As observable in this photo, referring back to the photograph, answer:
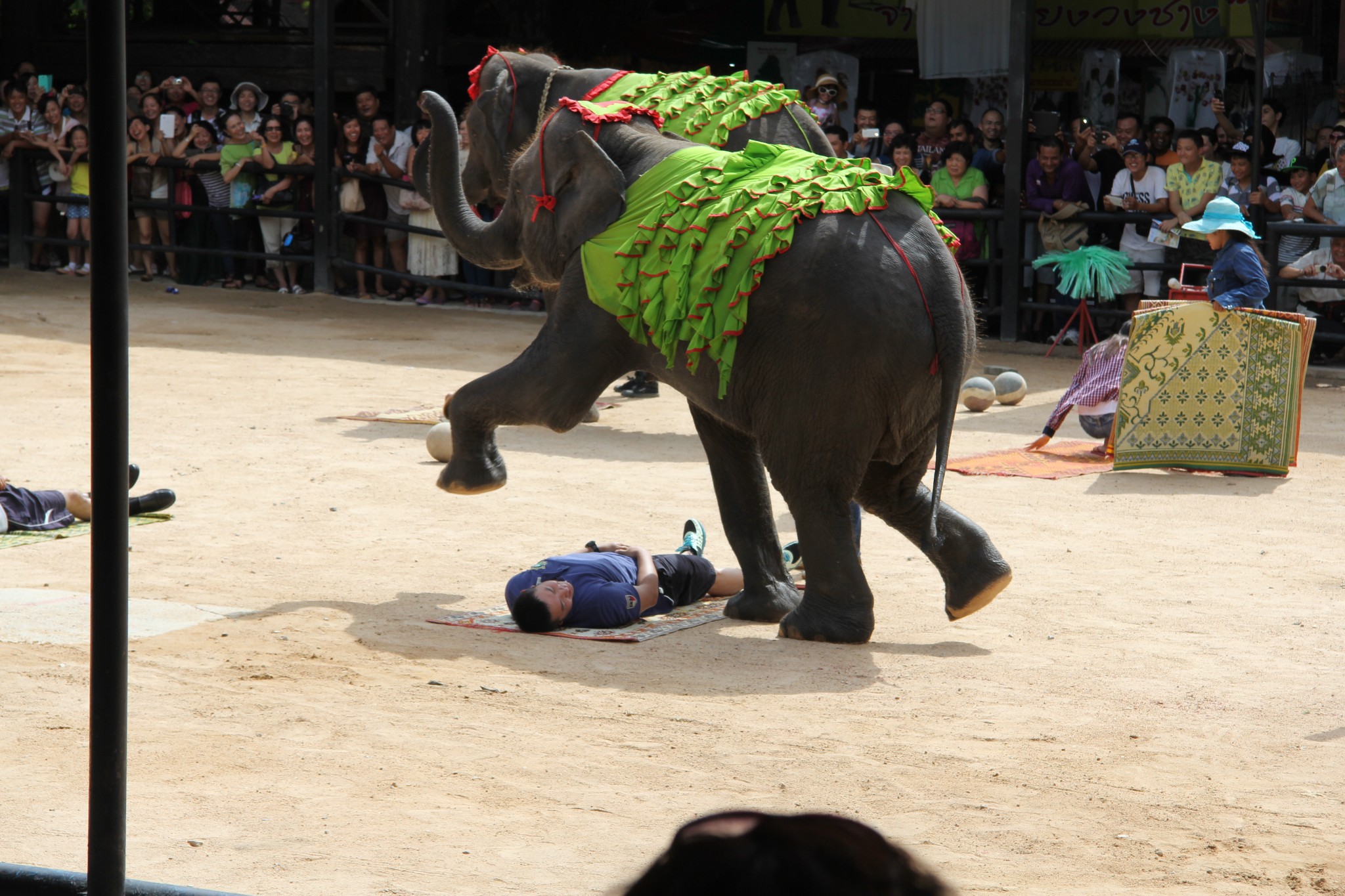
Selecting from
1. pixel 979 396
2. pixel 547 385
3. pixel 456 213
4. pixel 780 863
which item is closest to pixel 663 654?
pixel 547 385

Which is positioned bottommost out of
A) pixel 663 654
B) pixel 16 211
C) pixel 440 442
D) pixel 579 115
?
pixel 663 654

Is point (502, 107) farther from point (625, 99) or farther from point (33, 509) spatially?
point (33, 509)

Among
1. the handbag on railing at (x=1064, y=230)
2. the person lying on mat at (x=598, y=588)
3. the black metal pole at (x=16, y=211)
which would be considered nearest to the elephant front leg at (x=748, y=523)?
the person lying on mat at (x=598, y=588)

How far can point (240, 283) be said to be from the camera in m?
18.0

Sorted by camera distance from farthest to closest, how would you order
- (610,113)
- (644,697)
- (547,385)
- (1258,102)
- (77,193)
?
(77,193) < (1258,102) < (610,113) < (547,385) < (644,697)

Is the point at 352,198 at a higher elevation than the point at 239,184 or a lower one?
lower

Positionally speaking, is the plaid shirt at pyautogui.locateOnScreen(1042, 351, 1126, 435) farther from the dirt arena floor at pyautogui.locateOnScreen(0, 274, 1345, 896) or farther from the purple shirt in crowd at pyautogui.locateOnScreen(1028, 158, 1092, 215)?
the purple shirt in crowd at pyautogui.locateOnScreen(1028, 158, 1092, 215)

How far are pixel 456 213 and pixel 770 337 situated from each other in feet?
6.12

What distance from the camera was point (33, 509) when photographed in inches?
275

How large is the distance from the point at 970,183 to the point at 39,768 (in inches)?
472

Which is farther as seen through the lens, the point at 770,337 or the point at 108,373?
the point at 770,337

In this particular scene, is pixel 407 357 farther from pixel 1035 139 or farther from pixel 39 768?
pixel 39 768

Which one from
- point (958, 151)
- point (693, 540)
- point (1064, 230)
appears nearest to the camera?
point (693, 540)

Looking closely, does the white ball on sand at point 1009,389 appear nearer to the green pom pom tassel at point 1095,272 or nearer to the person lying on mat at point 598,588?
the green pom pom tassel at point 1095,272
